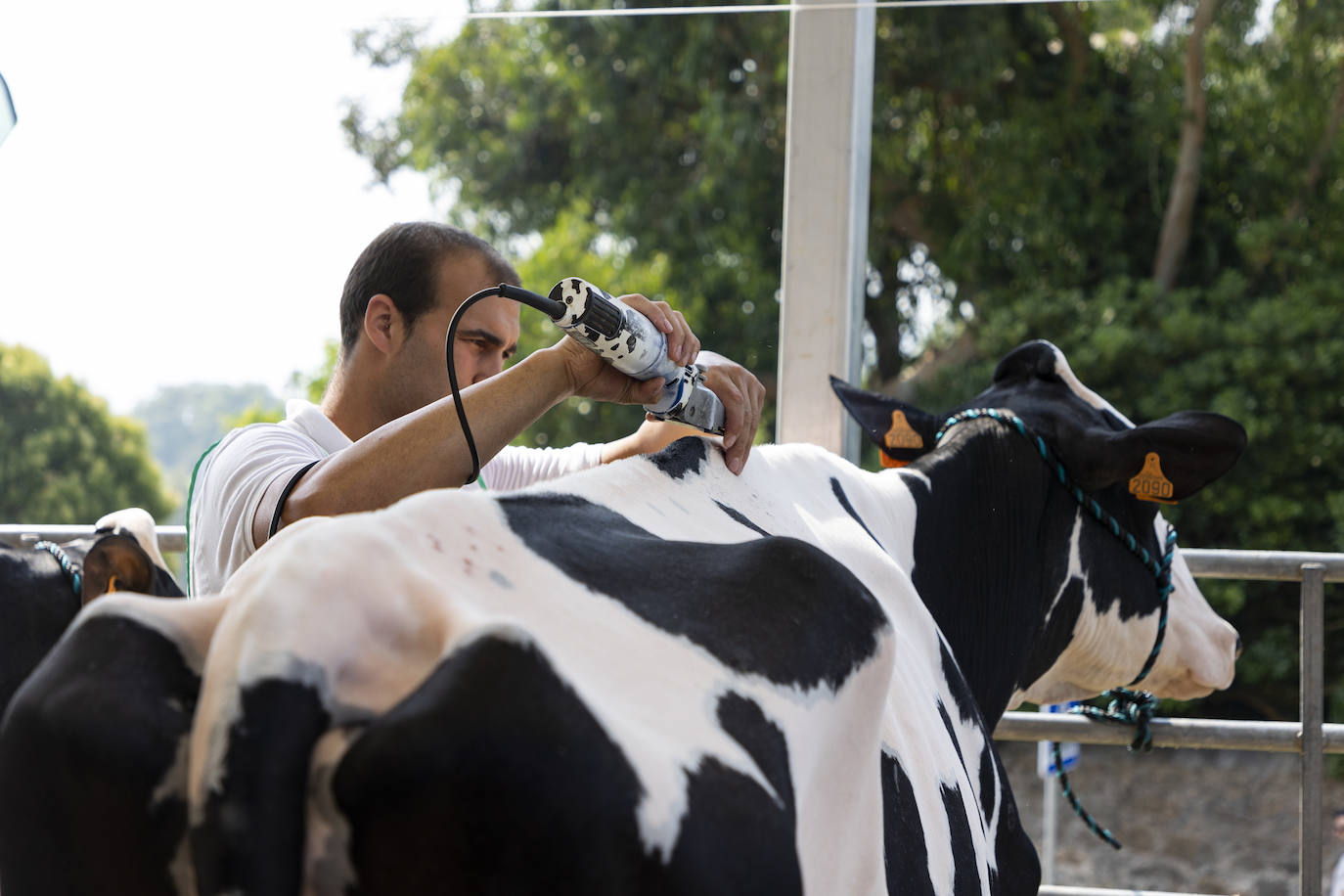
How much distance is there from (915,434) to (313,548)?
1.41 metres

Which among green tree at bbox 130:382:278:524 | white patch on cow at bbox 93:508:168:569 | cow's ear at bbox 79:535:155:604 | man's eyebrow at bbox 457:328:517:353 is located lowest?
cow's ear at bbox 79:535:155:604

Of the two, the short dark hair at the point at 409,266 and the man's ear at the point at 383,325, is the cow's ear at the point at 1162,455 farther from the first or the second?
the man's ear at the point at 383,325

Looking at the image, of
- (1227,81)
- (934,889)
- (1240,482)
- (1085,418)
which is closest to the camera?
(934,889)

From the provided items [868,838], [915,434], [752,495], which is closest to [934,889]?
[868,838]

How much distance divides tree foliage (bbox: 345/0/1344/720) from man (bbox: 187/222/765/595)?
21.2 feet

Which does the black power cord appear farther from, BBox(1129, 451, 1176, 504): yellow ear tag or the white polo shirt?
BBox(1129, 451, 1176, 504): yellow ear tag

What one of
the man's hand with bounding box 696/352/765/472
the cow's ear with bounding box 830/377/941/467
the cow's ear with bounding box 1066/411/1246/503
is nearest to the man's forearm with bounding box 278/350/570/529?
the man's hand with bounding box 696/352/765/472

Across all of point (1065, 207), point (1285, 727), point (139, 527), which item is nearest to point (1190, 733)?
point (1285, 727)

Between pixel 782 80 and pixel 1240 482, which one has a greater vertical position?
pixel 782 80

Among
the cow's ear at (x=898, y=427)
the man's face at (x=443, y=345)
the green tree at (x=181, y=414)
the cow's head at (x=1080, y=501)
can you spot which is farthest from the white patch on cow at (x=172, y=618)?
the green tree at (x=181, y=414)

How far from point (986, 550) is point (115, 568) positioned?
1138 millimetres

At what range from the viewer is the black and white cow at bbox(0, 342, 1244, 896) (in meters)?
0.64

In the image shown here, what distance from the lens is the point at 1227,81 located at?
8289 millimetres

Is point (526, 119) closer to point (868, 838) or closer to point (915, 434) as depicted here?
point (915, 434)
